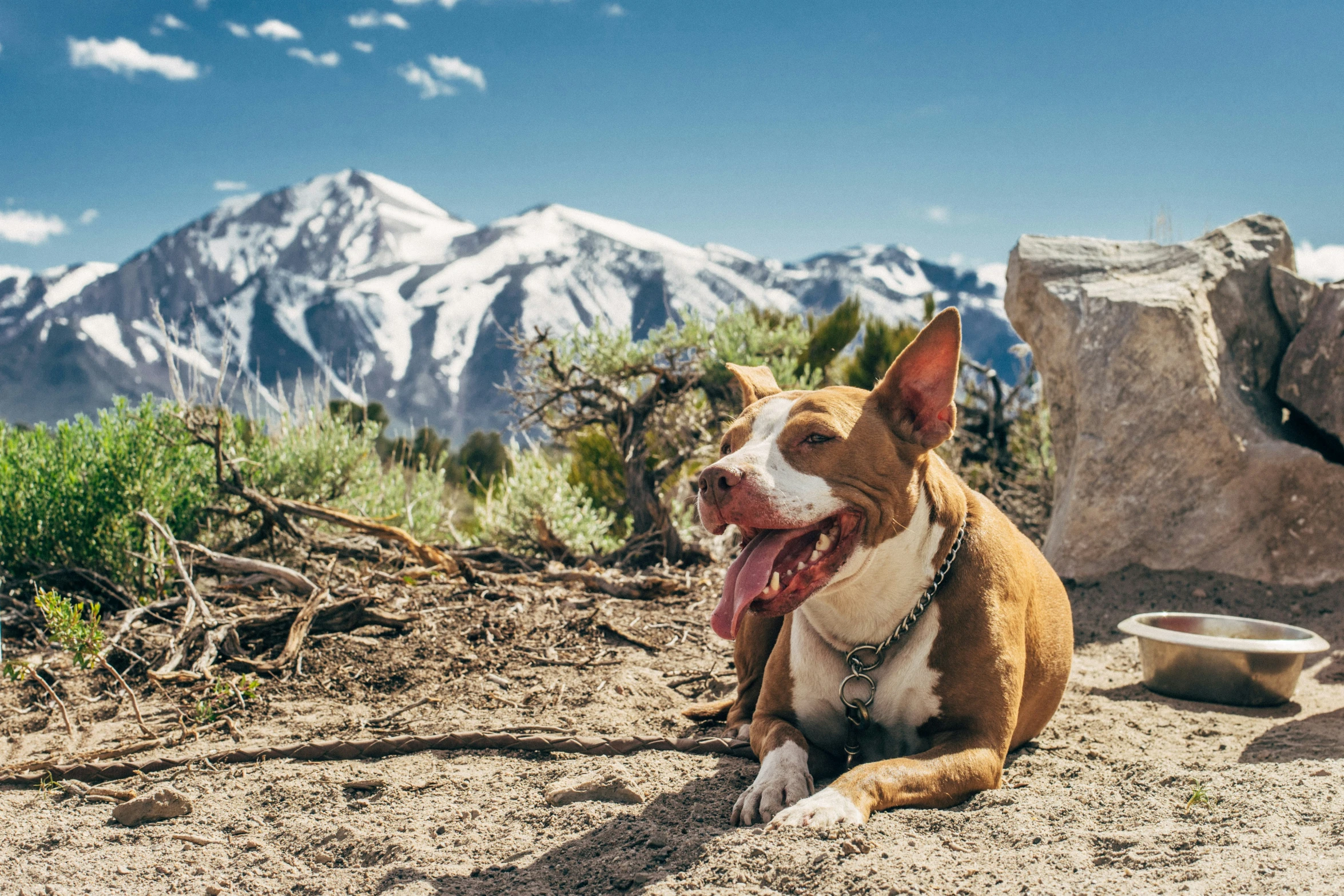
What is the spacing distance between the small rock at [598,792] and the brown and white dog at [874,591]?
365mm

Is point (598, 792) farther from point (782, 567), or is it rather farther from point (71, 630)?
point (71, 630)

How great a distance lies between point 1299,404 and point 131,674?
6.90 metres

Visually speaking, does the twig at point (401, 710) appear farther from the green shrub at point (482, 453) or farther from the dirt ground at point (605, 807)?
the green shrub at point (482, 453)

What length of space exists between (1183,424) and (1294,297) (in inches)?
60.7

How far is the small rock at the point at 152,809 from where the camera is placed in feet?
8.73

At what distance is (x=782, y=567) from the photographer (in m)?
2.39

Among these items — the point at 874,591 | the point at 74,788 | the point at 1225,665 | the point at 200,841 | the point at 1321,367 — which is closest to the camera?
the point at 200,841

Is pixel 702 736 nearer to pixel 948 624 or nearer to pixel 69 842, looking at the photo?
pixel 948 624

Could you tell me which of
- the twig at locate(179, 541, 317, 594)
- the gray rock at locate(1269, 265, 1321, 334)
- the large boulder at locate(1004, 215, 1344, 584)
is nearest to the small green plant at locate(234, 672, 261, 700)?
the twig at locate(179, 541, 317, 594)

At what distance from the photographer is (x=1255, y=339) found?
21.0 feet

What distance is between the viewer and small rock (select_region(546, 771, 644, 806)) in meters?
2.61

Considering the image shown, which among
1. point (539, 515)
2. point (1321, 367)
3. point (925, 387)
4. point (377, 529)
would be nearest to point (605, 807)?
point (925, 387)

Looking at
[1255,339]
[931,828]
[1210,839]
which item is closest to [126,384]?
[931,828]

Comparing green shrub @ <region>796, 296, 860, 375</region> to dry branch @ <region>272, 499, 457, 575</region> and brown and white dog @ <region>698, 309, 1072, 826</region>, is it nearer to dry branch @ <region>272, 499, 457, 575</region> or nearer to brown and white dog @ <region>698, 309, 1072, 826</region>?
dry branch @ <region>272, 499, 457, 575</region>
